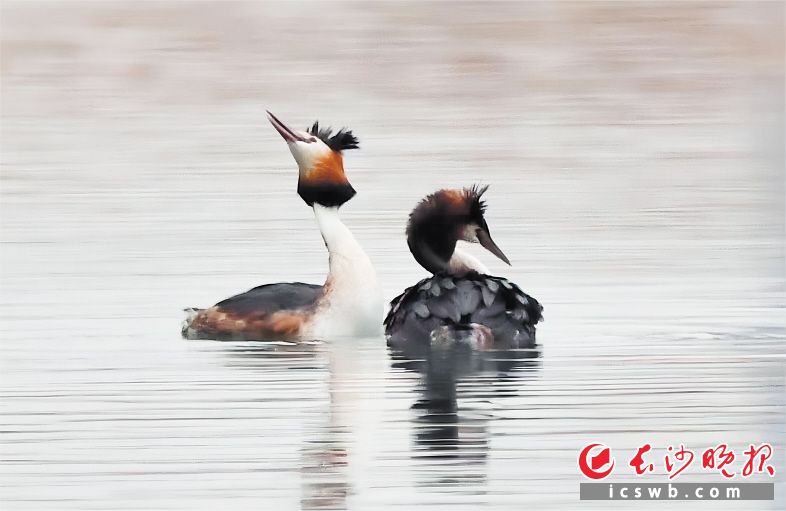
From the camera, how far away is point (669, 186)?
16.3 meters

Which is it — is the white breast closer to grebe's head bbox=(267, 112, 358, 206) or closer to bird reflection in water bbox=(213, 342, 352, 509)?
bird reflection in water bbox=(213, 342, 352, 509)

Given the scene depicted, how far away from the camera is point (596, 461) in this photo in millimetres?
7691

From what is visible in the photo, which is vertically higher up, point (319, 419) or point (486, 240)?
point (486, 240)

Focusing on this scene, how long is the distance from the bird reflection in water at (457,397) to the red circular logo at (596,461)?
34cm

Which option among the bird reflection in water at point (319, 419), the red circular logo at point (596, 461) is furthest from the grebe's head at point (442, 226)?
the red circular logo at point (596, 461)

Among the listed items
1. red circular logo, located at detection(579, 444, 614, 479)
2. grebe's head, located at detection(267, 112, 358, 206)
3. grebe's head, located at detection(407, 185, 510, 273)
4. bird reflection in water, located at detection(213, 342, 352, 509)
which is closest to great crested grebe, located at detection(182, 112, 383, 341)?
grebe's head, located at detection(267, 112, 358, 206)

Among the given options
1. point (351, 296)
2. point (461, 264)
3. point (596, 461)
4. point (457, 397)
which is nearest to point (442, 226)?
point (461, 264)

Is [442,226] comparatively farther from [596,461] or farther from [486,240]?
[596,461]

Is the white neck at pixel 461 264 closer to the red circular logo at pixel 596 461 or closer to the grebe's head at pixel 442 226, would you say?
the grebe's head at pixel 442 226

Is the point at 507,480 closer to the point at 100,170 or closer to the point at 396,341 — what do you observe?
the point at 396,341

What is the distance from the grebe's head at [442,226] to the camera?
10703 mm

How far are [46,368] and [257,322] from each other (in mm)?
1288

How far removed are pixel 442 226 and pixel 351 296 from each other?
538 millimetres

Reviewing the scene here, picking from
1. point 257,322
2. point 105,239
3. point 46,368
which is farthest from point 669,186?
point 46,368
